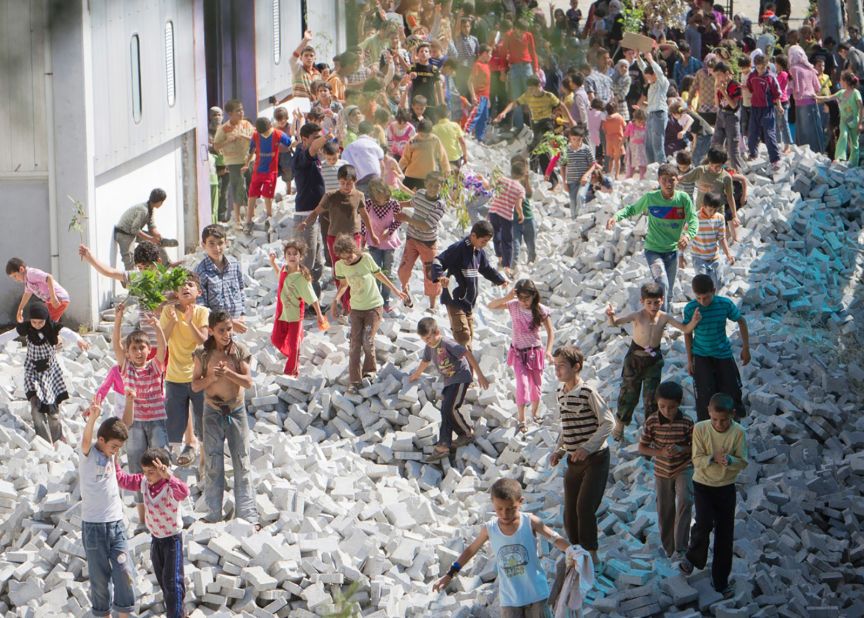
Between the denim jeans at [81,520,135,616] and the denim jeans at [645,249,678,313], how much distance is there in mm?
5840

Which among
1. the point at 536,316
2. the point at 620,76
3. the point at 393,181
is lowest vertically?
the point at 536,316

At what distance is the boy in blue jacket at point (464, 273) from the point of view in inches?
465

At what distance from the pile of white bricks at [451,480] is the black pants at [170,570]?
14.7 inches

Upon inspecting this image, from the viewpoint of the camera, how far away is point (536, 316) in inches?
434

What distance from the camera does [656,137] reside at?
18328 mm

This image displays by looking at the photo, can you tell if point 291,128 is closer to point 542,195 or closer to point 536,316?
point 542,195

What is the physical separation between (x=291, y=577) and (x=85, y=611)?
138cm

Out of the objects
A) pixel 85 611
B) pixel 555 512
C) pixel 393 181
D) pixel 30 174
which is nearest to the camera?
pixel 85 611

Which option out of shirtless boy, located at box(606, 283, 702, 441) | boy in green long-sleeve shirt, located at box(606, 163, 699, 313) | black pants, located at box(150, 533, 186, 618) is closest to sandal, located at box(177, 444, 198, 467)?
black pants, located at box(150, 533, 186, 618)

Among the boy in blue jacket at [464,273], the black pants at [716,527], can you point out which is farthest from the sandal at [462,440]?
the black pants at [716,527]

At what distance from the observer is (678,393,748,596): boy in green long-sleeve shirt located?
27.5 ft

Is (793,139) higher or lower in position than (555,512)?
higher

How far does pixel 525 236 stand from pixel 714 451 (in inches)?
300

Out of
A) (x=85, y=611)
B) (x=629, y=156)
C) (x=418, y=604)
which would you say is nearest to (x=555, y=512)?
(x=418, y=604)
